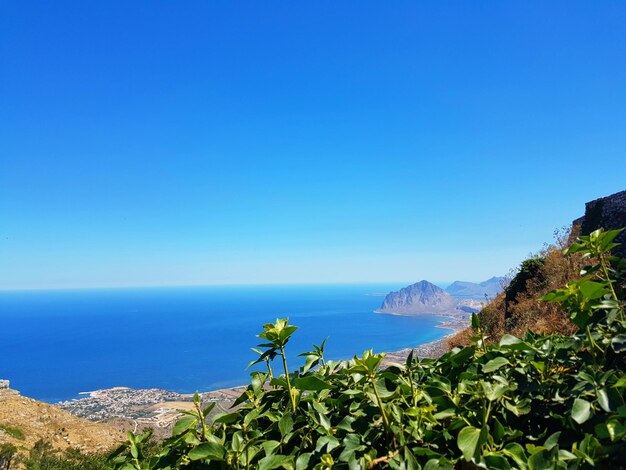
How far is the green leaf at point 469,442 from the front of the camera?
0.88m

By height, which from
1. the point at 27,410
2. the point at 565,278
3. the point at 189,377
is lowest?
the point at 189,377

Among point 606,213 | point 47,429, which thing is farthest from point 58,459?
point 606,213

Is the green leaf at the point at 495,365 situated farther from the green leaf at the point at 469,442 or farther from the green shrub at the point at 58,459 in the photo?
the green shrub at the point at 58,459

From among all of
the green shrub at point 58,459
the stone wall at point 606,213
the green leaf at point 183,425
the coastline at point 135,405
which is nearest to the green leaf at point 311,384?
the green leaf at point 183,425

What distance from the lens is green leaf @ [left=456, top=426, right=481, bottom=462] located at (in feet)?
2.87

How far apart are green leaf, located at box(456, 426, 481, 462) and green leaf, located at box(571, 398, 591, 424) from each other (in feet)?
0.95

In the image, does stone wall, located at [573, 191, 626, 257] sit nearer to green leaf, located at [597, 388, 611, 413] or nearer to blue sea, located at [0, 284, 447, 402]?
green leaf, located at [597, 388, 611, 413]

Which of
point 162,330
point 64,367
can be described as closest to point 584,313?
point 64,367

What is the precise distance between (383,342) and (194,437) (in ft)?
425

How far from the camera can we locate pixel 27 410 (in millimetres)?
17656

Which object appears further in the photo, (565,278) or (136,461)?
(565,278)

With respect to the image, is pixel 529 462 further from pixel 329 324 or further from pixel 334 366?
pixel 329 324

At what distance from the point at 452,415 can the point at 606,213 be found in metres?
17.4

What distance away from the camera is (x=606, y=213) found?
14.3 metres
